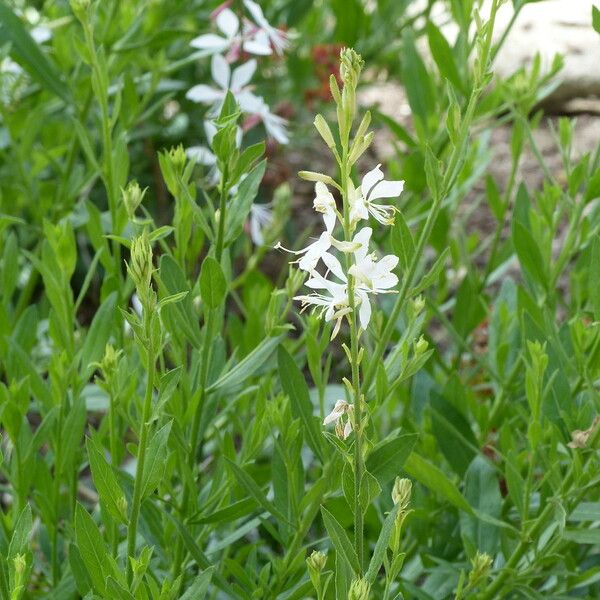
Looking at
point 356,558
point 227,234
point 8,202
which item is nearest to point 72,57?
point 8,202

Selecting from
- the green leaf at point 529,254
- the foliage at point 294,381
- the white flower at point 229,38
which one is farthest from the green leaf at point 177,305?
the white flower at point 229,38

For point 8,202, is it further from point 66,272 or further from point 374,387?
point 374,387

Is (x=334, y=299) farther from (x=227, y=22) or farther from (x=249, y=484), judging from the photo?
(x=227, y=22)

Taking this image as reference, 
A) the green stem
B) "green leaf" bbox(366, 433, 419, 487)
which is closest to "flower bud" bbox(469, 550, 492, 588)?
"green leaf" bbox(366, 433, 419, 487)

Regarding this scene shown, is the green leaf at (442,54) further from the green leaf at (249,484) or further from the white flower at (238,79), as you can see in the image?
the green leaf at (249,484)

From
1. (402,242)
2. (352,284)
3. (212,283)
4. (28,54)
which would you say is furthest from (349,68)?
(28,54)

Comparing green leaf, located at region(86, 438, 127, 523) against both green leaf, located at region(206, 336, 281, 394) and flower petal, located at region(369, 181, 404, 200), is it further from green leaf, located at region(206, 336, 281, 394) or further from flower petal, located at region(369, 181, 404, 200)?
flower petal, located at region(369, 181, 404, 200)
